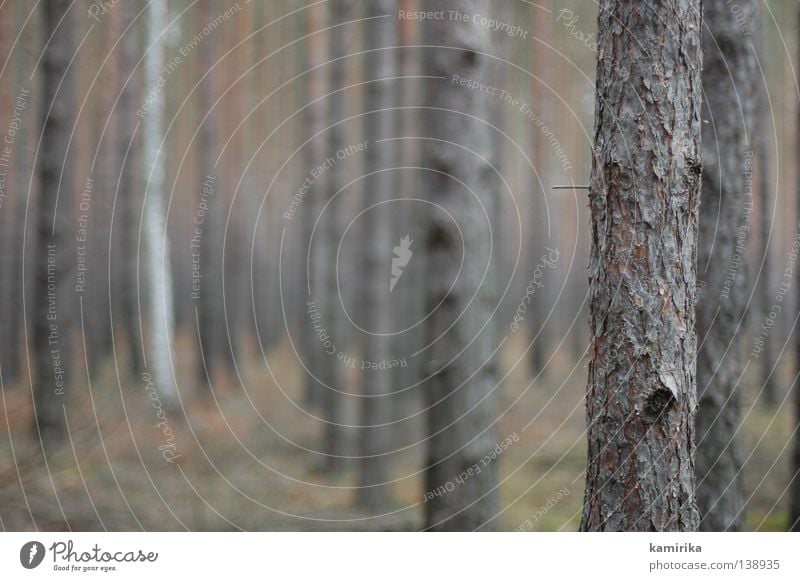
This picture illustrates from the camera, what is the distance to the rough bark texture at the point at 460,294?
5.44 meters

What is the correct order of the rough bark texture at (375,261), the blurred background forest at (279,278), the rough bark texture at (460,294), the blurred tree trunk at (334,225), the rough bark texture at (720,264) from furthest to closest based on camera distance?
the blurred tree trunk at (334,225) < the rough bark texture at (375,261) < the blurred background forest at (279,278) < the rough bark texture at (460,294) < the rough bark texture at (720,264)

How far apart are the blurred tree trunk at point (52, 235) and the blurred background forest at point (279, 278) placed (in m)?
0.04

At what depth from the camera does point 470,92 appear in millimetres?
5480

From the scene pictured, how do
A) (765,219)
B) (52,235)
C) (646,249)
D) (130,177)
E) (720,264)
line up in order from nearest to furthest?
1. (646,249)
2. (720,264)
3. (765,219)
4. (52,235)
5. (130,177)

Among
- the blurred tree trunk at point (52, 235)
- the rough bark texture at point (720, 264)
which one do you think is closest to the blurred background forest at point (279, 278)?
the blurred tree trunk at point (52, 235)

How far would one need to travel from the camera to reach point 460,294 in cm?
541

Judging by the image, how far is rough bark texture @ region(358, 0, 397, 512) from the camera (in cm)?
779

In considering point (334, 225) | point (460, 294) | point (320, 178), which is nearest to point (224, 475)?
point (334, 225)

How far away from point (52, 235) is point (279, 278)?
2627 millimetres

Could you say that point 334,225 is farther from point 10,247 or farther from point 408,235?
point 10,247

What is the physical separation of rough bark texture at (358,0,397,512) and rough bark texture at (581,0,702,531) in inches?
159

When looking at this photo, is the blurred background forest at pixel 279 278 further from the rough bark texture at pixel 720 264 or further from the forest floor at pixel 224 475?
the rough bark texture at pixel 720 264
